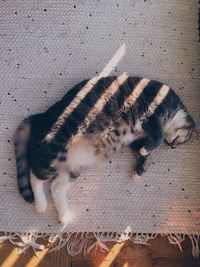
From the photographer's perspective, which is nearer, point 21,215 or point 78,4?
point 21,215

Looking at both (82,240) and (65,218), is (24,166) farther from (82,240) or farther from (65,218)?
(82,240)

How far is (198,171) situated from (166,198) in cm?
17

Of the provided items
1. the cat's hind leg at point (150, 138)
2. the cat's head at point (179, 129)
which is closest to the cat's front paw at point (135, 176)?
the cat's hind leg at point (150, 138)

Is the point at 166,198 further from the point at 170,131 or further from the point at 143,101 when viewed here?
the point at 143,101

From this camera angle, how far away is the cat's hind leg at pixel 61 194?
1628 millimetres

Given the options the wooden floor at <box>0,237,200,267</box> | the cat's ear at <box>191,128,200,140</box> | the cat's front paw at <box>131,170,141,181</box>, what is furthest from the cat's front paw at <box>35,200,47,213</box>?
the cat's ear at <box>191,128,200,140</box>

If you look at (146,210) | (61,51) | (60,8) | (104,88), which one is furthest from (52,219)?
(60,8)

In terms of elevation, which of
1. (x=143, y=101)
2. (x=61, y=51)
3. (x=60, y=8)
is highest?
(x=60, y=8)

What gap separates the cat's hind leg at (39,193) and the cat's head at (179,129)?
51 cm

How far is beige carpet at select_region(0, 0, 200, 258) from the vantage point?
5.52 ft

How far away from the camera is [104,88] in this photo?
5.32 ft

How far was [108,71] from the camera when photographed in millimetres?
1766

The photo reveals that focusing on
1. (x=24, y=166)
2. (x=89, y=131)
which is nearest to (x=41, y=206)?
(x=24, y=166)

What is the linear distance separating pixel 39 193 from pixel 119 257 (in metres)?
0.38
